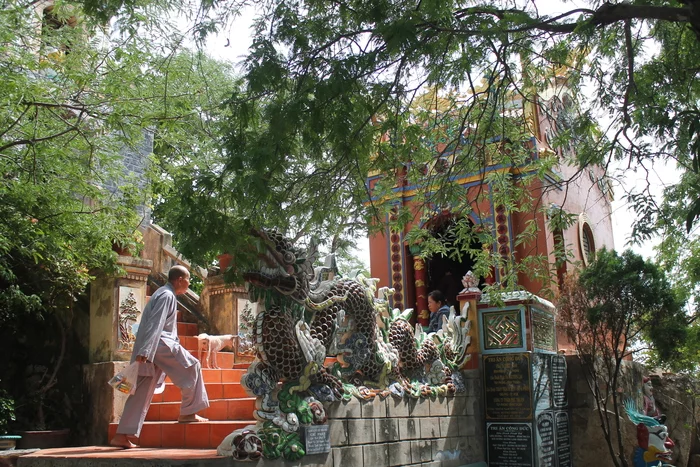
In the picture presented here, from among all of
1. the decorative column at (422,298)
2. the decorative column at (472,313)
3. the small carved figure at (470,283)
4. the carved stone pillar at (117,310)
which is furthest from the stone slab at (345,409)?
the decorative column at (422,298)

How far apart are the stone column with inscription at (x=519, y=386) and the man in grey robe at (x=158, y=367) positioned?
165 inches

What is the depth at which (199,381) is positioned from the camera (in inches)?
265

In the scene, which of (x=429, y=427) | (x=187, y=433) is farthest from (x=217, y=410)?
(x=429, y=427)

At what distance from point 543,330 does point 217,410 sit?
4.83 m

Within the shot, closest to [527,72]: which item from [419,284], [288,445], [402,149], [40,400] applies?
[402,149]

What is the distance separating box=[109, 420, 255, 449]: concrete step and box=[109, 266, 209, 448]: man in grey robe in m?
0.13

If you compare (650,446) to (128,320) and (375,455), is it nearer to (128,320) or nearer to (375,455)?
(375,455)

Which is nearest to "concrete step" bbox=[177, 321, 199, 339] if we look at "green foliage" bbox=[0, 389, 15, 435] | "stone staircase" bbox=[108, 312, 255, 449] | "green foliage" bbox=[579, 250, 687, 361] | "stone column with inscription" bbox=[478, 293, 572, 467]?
"stone staircase" bbox=[108, 312, 255, 449]

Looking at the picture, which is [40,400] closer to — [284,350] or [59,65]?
[284,350]

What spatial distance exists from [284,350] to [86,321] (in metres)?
3.14

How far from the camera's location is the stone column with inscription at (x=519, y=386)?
9000 mm

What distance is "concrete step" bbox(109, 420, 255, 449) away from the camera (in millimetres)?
6414

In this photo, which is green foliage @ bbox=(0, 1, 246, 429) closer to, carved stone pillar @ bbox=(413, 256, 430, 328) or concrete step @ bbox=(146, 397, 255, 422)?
concrete step @ bbox=(146, 397, 255, 422)

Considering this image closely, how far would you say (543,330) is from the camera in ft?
32.1
